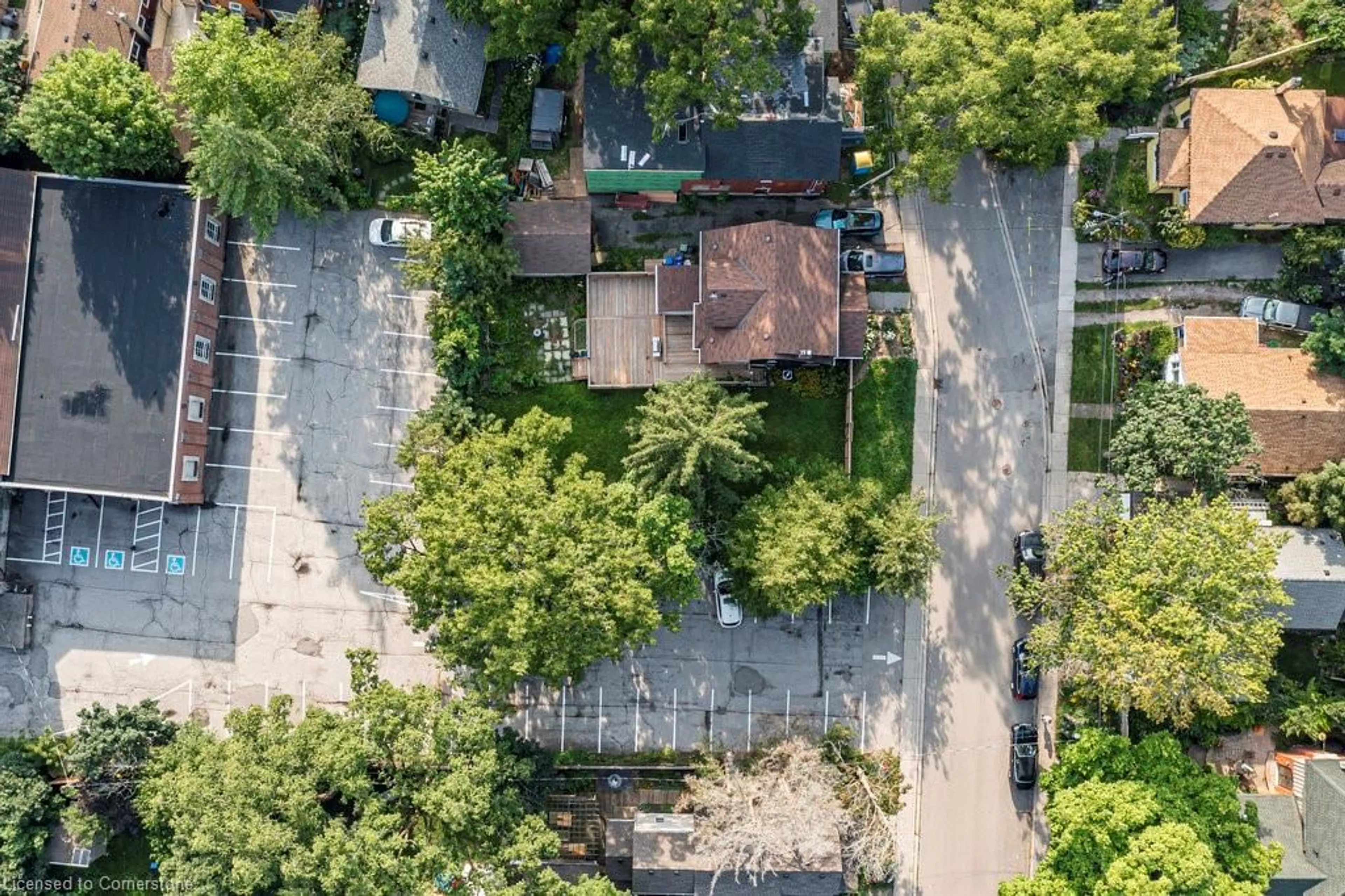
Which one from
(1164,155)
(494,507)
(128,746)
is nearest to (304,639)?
(128,746)

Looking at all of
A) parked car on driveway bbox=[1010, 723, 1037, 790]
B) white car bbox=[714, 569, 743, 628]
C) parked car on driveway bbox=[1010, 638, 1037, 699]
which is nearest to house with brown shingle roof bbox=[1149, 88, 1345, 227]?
parked car on driveway bbox=[1010, 638, 1037, 699]

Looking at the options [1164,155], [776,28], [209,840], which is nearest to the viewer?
[209,840]

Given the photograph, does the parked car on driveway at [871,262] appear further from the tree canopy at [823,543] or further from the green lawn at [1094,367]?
the tree canopy at [823,543]

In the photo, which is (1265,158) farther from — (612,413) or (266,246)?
(266,246)

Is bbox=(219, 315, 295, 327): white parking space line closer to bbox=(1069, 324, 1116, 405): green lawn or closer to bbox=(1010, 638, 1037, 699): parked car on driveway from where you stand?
bbox=(1069, 324, 1116, 405): green lawn

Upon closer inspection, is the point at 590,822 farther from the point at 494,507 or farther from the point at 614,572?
the point at 494,507
